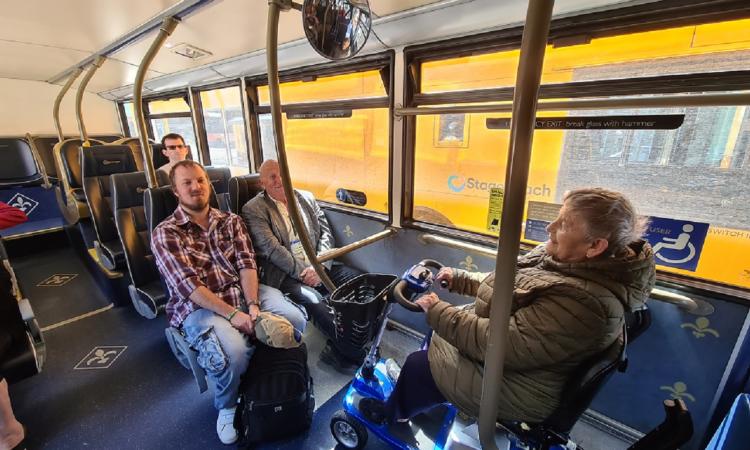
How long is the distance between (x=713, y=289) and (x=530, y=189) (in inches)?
37.5

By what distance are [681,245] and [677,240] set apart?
0.10ft

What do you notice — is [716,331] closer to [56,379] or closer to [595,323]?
[595,323]

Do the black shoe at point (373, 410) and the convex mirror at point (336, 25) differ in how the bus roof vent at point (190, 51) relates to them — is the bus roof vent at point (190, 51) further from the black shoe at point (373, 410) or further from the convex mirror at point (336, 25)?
the black shoe at point (373, 410)

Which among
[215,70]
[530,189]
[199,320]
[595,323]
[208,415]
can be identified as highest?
[215,70]

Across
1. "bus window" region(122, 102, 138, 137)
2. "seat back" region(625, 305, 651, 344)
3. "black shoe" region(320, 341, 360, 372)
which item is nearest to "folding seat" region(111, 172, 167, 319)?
"black shoe" region(320, 341, 360, 372)

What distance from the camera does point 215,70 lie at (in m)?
3.23

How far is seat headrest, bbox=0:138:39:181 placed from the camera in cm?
427

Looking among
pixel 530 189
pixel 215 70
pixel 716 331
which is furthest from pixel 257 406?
→ pixel 215 70

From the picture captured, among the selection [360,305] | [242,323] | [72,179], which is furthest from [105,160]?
[360,305]

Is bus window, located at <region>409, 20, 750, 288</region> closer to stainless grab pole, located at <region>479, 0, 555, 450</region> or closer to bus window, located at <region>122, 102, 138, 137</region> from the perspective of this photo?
stainless grab pole, located at <region>479, 0, 555, 450</region>

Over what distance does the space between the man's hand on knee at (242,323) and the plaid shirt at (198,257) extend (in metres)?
0.18

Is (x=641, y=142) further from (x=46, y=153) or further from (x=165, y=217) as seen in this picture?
(x=46, y=153)

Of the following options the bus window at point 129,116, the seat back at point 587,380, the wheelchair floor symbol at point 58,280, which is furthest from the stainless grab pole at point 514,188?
the bus window at point 129,116

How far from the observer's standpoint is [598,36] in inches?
61.0
